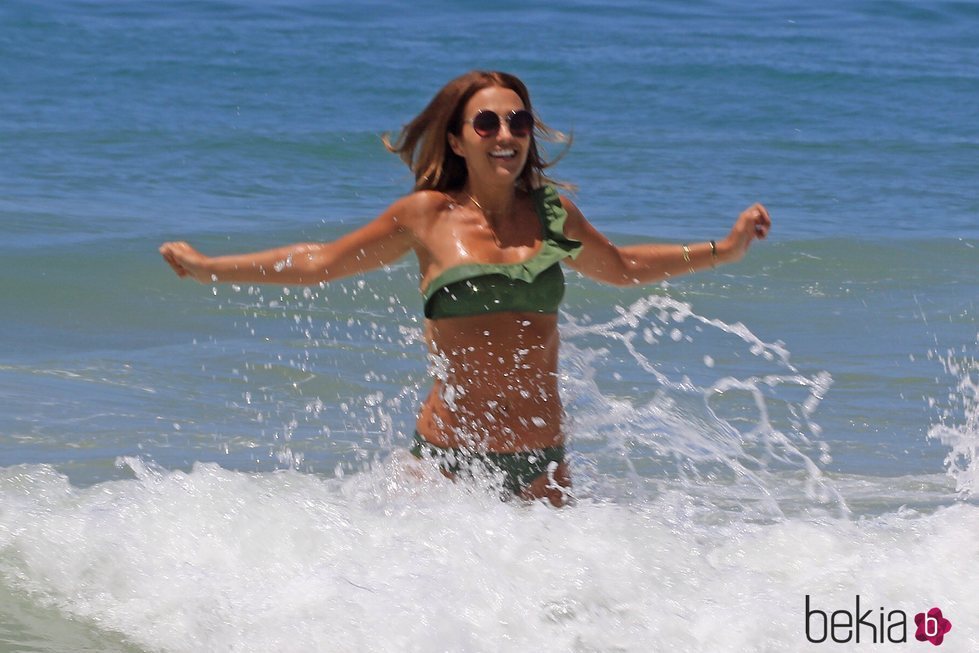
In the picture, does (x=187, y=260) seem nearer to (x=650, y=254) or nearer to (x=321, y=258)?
(x=321, y=258)

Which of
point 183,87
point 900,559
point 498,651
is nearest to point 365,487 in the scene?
point 498,651

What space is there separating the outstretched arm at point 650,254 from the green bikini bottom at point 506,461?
1.86 ft

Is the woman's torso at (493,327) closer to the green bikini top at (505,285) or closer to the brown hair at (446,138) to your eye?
the green bikini top at (505,285)

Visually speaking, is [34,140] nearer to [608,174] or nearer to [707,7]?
[608,174]

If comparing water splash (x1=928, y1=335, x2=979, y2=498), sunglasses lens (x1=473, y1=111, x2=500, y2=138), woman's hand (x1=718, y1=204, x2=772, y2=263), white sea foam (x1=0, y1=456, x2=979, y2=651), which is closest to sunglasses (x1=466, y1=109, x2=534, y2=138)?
sunglasses lens (x1=473, y1=111, x2=500, y2=138)

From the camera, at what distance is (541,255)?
425 centimetres

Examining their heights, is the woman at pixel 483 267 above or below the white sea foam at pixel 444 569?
above

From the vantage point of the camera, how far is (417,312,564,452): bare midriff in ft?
14.0

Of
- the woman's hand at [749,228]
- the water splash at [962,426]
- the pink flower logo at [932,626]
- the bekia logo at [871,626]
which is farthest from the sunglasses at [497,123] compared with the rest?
the water splash at [962,426]

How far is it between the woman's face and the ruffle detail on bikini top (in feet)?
0.40

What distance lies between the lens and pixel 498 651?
3785 millimetres

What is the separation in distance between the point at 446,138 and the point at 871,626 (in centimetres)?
182

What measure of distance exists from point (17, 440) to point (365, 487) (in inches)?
79.8

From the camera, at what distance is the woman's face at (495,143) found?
4270mm
